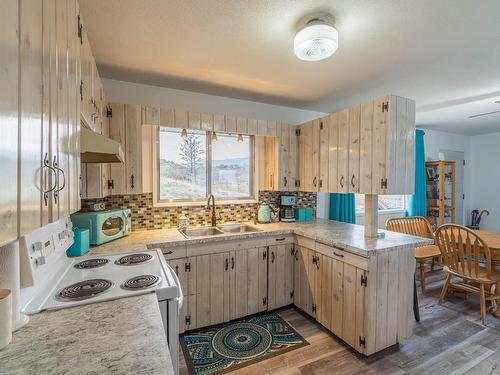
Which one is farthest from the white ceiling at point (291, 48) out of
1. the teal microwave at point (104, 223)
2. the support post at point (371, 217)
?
the teal microwave at point (104, 223)

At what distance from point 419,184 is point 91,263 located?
17.2ft

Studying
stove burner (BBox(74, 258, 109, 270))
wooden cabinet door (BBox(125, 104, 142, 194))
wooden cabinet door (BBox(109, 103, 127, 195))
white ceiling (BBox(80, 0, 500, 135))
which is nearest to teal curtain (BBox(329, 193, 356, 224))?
white ceiling (BBox(80, 0, 500, 135))

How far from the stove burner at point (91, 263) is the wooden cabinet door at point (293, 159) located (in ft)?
7.11

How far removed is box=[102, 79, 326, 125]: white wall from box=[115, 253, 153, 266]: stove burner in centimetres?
168

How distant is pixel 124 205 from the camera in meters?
2.58

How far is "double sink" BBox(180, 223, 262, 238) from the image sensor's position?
106 inches

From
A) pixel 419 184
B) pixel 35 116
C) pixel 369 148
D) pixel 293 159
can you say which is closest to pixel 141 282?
pixel 35 116

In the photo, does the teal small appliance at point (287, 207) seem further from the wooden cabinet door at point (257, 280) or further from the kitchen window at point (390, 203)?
the kitchen window at point (390, 203)

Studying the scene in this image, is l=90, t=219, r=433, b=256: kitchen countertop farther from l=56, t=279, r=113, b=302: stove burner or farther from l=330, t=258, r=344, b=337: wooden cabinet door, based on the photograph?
l=56, t=279, r=113, b=302: stove burner

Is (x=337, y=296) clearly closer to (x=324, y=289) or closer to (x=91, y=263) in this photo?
(x=324, y=289)

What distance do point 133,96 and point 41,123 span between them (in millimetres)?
2186

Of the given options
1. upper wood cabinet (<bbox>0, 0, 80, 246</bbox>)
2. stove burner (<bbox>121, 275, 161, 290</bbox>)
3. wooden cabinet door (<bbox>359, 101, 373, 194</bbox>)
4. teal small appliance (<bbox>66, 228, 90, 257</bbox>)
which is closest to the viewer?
upper wood cabinet (<bbox>0, 0, 80, 246</bbox>)

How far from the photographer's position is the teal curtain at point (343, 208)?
3643 mm

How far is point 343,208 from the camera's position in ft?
11.9
